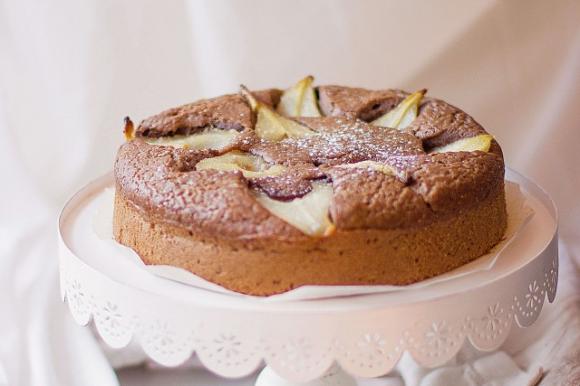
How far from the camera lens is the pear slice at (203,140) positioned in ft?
6.37

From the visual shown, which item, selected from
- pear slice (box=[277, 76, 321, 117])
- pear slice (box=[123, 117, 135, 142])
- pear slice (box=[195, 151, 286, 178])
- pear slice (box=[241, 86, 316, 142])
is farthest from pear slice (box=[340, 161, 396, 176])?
pear slice (box=[123, 117, 135, 142])

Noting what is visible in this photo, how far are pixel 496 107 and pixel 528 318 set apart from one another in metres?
1.20

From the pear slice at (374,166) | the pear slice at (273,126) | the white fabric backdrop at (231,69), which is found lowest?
the white fabric backdrop at (231,69)

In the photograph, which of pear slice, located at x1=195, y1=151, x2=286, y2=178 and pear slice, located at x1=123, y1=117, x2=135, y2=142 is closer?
pear slice, located at x1=195, y1=151, x2=286, y2=178

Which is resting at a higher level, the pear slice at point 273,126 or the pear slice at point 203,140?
the pear slice at point 273,126

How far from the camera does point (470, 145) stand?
1.92 metres

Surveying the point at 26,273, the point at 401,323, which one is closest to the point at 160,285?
the point at 401,323

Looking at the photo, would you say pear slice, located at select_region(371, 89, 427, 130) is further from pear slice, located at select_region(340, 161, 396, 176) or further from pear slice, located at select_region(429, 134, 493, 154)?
pear slice, located at select_region(340, 161, 396, 176)

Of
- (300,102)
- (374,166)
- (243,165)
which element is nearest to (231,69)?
(300,102)

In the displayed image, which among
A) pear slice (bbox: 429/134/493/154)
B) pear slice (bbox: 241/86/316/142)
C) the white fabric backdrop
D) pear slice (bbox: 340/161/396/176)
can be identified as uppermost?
pear slice (bbox: 340/161/396/176)

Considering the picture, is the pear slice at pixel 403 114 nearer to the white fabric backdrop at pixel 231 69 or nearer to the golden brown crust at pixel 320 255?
the golden brown crust at pixel 320 255

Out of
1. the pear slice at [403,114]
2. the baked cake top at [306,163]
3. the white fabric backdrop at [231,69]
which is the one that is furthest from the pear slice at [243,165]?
the white fabric backdrop at [231,69]

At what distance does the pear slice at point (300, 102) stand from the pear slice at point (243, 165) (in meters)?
0.31

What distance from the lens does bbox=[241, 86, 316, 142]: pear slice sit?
1980 millimetres
